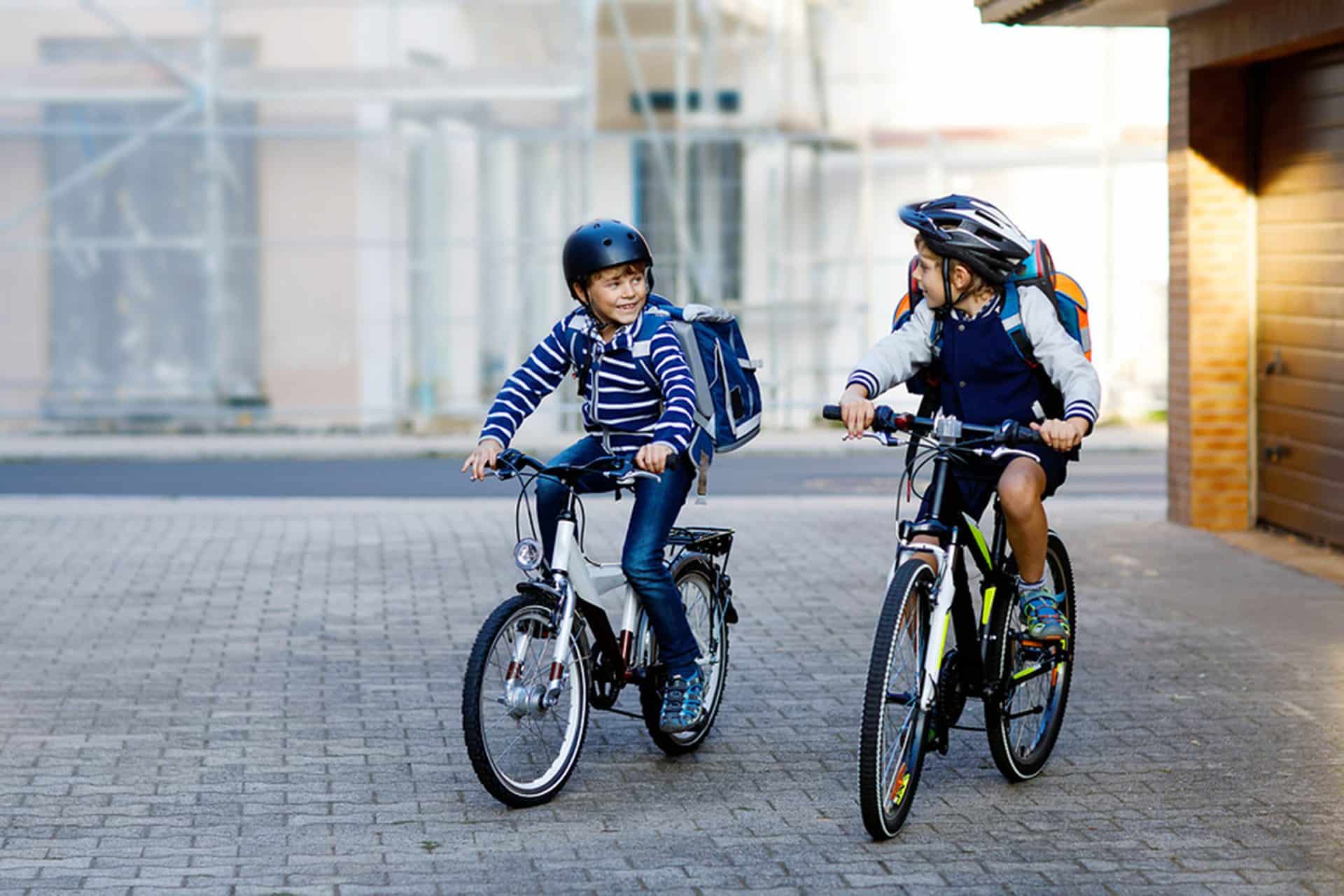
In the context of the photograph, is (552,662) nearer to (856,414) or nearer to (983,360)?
(856,414)

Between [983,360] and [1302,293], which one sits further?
[1302,293]

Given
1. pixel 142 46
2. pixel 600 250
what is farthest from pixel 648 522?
pixel 142 46

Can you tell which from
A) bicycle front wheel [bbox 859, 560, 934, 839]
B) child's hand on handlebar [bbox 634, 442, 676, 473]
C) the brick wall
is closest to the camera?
bicycle front wheel [bbox 859, 560, 934, 839]

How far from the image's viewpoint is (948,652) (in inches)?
251

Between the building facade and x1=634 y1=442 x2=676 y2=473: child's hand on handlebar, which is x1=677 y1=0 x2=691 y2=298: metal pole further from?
x1=634 y1=442 x2=676 y2=473: child's hand on handlebar

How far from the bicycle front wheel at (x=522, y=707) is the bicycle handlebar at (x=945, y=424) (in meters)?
1.05

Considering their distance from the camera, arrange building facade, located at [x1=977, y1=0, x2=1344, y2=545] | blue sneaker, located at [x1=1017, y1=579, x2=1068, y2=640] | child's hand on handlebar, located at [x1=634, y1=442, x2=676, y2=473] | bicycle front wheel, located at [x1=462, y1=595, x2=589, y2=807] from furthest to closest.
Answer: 1. building facade, located at [x1=977, y1=0, x2=1344, y2=545]
2. blue sneaker, located at [x1=1017, y1=579, x2=1068, y2=640]
3. child's hand on handlebar, located at [x1=634, y1=442, x2=676, y2=473]
4. bicycle front wheel, located at [x1=462, y1=595, x2=589, y2=807]

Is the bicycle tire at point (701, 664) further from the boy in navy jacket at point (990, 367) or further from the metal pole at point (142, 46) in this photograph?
the metal pole at point (142, 46)

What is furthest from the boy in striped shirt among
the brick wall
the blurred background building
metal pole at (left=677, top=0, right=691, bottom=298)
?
metal pole at (left=677, top=0, right=691, bottom=298)

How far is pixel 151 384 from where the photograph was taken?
74.9 feet

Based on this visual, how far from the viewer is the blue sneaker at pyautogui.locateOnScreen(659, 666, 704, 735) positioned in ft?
22.6

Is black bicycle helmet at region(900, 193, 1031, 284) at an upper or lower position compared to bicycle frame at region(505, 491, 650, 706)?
upper

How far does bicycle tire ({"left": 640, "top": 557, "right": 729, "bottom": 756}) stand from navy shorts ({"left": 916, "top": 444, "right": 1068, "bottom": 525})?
3.24ft

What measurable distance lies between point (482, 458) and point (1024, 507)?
1.53 metres
